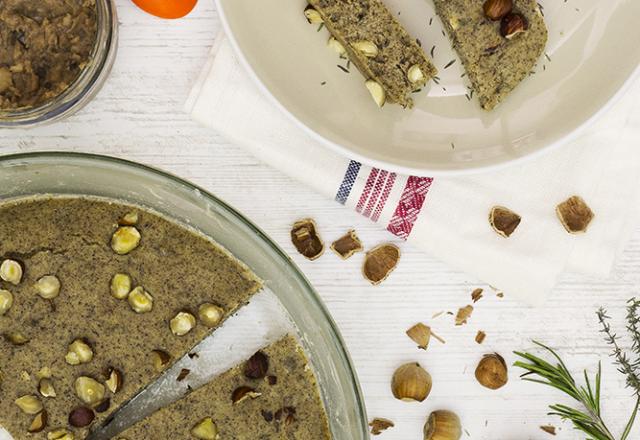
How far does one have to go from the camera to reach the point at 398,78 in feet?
3.88

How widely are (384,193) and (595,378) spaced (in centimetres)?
57

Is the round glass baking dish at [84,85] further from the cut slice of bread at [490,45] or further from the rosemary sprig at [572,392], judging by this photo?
the rosemary sprig at [572,392]

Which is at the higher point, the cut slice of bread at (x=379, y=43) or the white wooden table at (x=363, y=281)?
the cut slice of bread at (x=379, y=43)

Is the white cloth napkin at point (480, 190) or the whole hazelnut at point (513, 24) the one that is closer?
the whole hazelnut at point (513, 24)

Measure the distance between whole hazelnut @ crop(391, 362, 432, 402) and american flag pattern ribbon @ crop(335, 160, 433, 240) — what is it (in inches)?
11.3

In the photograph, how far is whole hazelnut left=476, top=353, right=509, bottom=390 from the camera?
1385 millimetres

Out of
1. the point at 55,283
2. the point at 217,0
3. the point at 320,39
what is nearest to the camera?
the point at 217,0

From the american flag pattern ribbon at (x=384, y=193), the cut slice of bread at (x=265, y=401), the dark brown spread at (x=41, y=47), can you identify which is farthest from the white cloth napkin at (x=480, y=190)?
the cut slice of bread at (x=265, y=401)

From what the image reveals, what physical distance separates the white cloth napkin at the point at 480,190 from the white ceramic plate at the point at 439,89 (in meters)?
0.12

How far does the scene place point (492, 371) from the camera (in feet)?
4.54

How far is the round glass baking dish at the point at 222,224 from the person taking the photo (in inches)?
49.9

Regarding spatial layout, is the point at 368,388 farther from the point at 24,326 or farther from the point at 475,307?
the point at 24,326

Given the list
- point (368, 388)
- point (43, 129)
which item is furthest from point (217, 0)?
point (368, 388)

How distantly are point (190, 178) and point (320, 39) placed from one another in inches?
14.6
